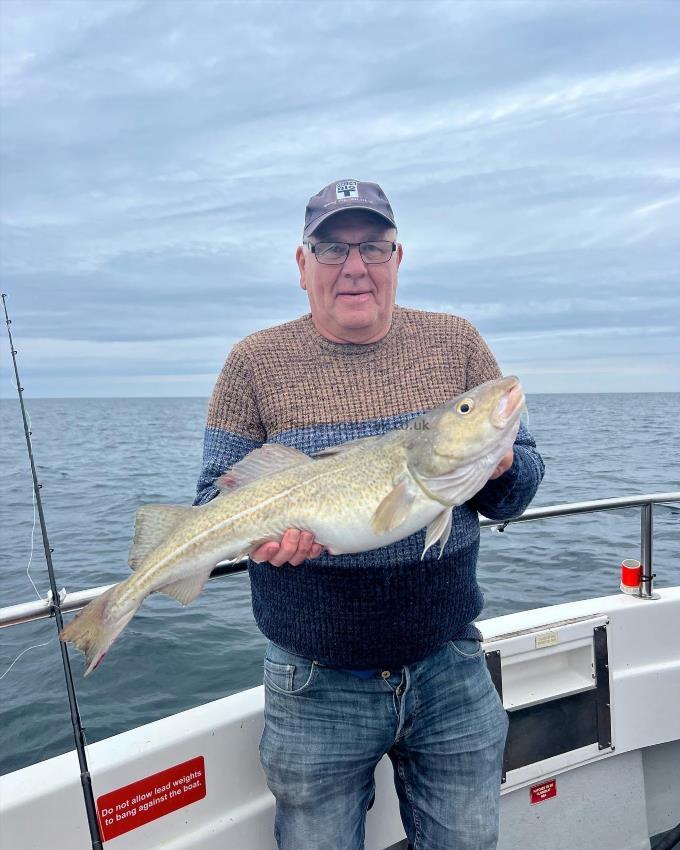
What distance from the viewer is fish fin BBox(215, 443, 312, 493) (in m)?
2.56

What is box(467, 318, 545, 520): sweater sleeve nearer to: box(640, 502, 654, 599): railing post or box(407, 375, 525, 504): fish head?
box(407, 375, 525, 504): fish head

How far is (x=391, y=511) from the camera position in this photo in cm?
235

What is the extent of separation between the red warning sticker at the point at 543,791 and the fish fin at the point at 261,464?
2.47 meters

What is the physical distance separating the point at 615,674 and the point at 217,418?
2.75 m

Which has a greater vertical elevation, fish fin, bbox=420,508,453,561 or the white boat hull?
fish fin, bbox=420,508,453,561

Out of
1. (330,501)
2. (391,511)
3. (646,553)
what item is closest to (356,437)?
(330,501)

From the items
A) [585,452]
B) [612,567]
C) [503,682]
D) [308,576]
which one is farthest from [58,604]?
[585,452]

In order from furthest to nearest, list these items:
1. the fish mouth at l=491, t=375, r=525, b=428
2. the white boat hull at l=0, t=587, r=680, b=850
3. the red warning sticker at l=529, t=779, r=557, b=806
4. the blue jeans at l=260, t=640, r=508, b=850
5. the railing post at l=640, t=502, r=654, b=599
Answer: the railing post at l=640, t=502, r=654, b=599, the red warning sticker at l=529, t=779, r=557, b=806, the white boat hull at l=0, t=587, r=680, b=850, the blue jeans at l=260, t=640, r=508, b=850, the fish mouth at l=491, t=375, r=525, b=428

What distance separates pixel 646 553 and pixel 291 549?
257cm

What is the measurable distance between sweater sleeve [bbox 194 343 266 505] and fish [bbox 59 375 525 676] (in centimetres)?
12

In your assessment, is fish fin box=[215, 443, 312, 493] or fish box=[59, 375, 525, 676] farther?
fish fin box=[215, 443, 312, 493]

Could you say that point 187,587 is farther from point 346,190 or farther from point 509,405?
point 346,190

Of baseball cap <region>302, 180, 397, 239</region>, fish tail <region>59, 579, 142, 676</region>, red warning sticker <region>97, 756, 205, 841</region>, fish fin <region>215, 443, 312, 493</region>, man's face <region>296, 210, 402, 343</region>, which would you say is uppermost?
baseball cap <region>302, 180, 397, 239</region>

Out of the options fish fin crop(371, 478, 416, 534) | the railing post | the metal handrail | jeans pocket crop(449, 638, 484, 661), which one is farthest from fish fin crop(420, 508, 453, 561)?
the railing post
